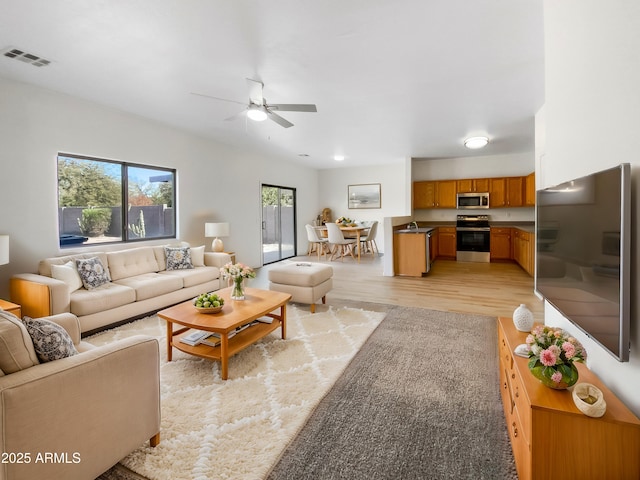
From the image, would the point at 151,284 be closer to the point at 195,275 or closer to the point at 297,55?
the point at 195,275

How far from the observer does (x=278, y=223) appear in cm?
830

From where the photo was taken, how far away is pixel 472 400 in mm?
2100

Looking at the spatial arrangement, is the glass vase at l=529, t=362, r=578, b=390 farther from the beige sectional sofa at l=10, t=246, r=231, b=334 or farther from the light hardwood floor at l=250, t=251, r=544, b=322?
the beige sectional sofa at l=10, t=246, r=231, b=334

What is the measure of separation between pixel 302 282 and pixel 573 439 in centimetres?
307

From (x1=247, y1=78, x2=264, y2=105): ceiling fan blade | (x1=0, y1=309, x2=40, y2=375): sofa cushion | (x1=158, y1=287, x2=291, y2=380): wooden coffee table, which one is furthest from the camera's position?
(x1=247, y1=78, x2=264, y2=105): ceiling fan blade

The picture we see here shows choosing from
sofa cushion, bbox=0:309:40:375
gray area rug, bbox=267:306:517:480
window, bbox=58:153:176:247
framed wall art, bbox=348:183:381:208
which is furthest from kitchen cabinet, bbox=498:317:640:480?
framed wall art, bbox=348:183:381:208

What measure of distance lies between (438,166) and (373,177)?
1894mm

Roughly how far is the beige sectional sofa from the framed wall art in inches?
225

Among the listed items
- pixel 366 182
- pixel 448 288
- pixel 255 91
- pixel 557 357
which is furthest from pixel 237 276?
pixel 366 182

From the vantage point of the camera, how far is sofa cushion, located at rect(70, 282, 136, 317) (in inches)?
121

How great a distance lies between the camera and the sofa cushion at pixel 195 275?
4.24m

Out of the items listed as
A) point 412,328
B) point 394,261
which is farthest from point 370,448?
point 394,261

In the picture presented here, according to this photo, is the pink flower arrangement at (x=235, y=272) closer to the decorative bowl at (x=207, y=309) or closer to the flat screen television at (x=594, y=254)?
the decorative bowl at (x=207, y=309)

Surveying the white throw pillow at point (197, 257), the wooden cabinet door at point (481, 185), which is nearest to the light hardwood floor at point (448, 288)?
the white throw pillow at point (197, 257)
